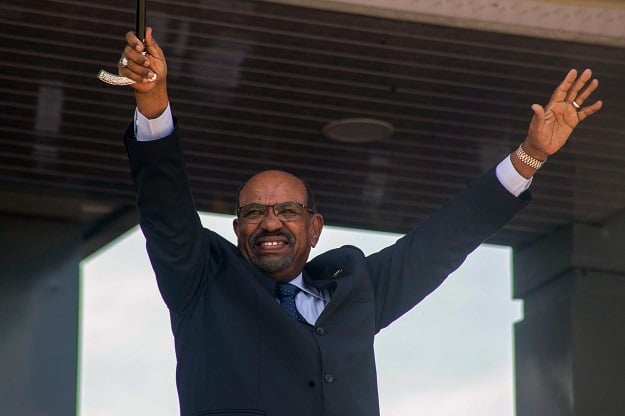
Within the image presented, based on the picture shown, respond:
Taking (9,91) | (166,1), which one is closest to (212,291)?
(166,1)

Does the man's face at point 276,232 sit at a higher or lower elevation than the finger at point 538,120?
lower

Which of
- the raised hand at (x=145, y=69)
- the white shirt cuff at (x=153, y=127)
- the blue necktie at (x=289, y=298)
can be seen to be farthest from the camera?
the blue necktie at (x=289, y=298)

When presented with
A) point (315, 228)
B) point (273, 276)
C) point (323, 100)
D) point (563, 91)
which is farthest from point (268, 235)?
point (323, 100)

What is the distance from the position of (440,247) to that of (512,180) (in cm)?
30

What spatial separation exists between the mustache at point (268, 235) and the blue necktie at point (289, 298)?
0.45ft

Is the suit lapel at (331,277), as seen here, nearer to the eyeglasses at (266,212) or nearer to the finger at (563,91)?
the eyeglasses at (266,212)

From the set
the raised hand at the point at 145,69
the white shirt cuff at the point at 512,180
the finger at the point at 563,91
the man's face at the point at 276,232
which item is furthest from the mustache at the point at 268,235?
the finger at the point at 563,91

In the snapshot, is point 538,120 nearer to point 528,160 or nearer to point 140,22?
point 528,160

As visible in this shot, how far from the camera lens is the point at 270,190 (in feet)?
15.9

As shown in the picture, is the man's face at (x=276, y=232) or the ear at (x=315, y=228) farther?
the ear at (x=315, y=228)

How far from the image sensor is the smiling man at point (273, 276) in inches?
178

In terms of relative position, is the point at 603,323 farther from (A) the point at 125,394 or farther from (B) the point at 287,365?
(B) the point at 287,365

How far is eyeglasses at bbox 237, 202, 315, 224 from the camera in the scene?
15.8 feet

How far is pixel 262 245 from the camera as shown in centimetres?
479
